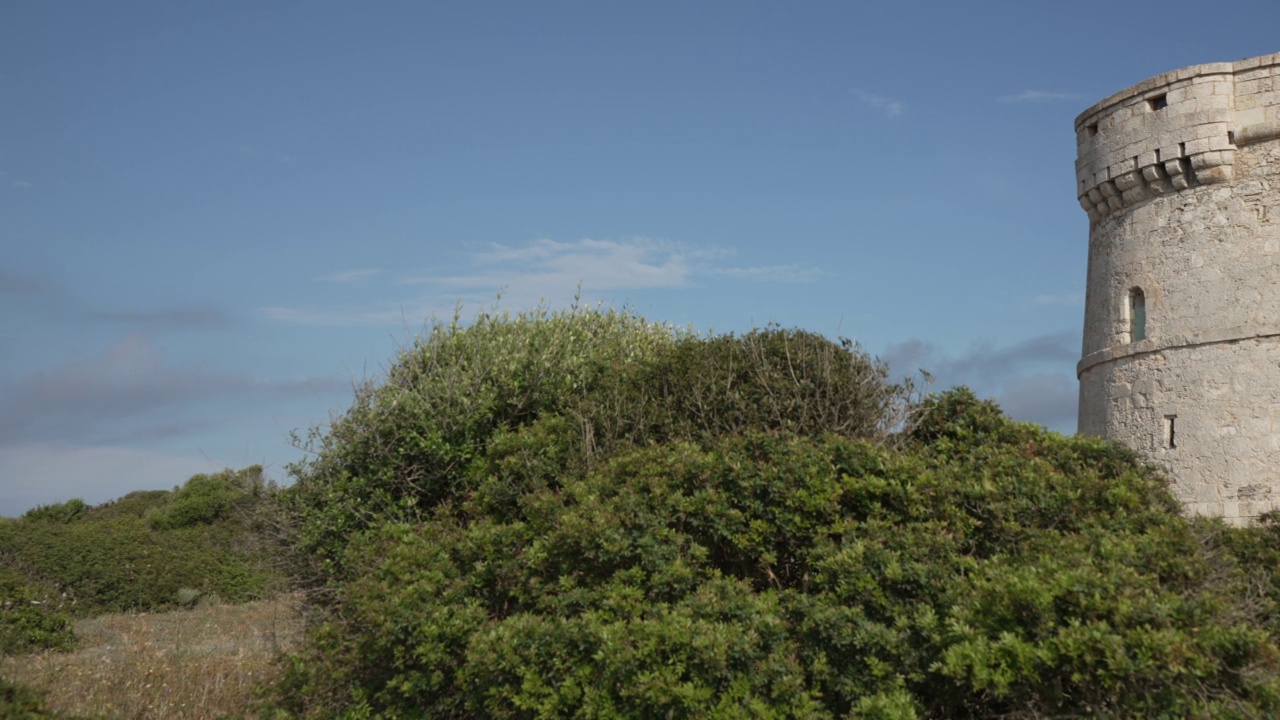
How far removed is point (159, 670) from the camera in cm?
1371

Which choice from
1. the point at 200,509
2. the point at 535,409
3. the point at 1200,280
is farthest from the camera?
the point at 200,509

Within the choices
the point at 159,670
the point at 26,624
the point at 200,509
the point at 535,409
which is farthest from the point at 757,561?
the point at 200,509

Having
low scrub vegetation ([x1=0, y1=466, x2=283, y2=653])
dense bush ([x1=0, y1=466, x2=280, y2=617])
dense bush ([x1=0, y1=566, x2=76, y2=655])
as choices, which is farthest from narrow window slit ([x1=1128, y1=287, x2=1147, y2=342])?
dense bush ([x1=0, y1=566, x2=76, y2=655])

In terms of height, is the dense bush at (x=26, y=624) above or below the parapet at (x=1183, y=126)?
below

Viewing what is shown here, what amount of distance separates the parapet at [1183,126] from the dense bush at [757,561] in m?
7.00

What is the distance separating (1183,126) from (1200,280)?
8.76 feet

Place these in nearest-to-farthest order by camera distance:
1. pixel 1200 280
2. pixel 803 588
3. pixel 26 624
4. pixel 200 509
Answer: pixel 803 588 → pixel 26 624 → pixel 1200 280 → pixel 200 509

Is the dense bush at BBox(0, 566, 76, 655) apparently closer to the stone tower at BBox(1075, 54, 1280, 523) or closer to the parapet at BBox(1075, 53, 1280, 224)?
the stone tower at BBox(1075, 54, 1280, 523)

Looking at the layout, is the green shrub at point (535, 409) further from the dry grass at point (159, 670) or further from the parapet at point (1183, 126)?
the parapet at point (1183, 126)

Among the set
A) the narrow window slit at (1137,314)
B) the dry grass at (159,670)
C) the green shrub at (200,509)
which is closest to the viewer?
the dry grass at (159,670)

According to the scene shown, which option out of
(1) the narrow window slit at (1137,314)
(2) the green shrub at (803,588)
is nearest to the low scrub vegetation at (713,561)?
(2) the green shrub at (803,588)

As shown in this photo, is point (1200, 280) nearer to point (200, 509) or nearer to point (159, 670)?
point (159, 670)

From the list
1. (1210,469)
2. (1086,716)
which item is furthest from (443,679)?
(1210,469)

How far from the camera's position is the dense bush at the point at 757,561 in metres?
7.89
